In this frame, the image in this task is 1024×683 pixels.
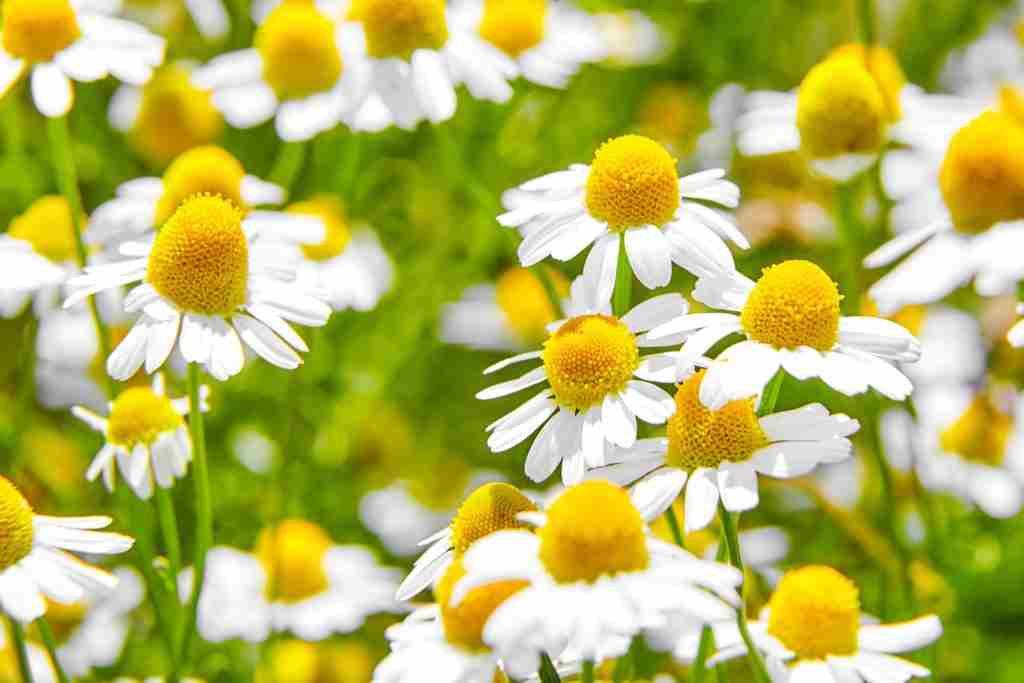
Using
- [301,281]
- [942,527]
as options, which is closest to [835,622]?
[301,281]

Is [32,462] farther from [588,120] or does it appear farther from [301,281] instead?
[588,120]

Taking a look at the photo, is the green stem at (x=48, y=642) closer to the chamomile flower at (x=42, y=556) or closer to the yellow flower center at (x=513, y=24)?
the chamomile flower at (x=42, y=556)

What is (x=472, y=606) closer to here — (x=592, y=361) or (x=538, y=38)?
(x=592, y=361)

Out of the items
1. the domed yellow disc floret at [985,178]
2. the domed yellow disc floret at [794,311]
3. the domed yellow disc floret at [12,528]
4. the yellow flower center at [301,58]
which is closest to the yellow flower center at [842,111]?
the domed yellow disc floret at [985,178]

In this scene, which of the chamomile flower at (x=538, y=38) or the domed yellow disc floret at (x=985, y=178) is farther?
the chamomile flower at (x=538, y=38)

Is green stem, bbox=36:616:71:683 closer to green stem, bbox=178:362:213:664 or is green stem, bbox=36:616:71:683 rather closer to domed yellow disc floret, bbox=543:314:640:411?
green stem, bbox=178:362:213:664

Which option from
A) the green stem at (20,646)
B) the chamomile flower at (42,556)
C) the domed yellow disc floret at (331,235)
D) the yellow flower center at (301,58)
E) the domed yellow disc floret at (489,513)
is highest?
the yellow flower center at (301,58)
